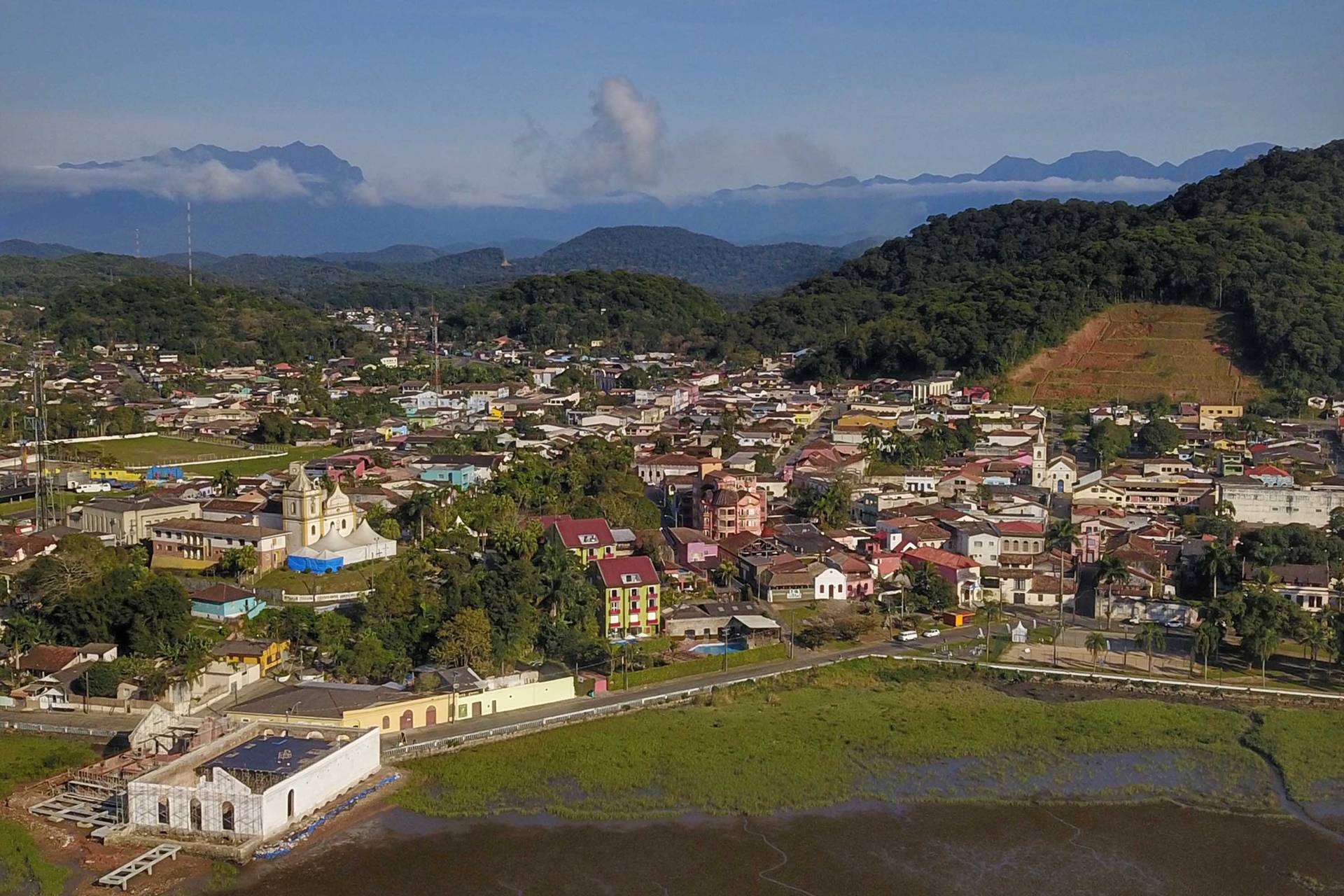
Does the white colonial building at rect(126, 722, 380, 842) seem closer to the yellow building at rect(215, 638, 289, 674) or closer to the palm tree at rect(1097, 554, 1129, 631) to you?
the yellow building at rect(215, 638, 289, 674)

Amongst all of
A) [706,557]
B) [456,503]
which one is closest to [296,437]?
[456,503]

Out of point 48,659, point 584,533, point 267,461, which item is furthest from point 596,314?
point 48,659

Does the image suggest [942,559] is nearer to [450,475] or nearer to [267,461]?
[450,475]

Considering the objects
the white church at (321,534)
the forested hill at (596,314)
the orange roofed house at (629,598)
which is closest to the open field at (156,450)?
the white church at (321,534)

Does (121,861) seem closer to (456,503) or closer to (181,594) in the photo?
(181,594)

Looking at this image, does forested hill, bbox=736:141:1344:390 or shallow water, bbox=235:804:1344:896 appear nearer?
shallow water, bbox=235:804:1344:896

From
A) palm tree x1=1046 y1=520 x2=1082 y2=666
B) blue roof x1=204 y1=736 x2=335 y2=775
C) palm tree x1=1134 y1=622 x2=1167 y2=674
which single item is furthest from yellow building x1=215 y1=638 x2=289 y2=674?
palm tree x1=1046 y1=520 x2=1082 y2=666
